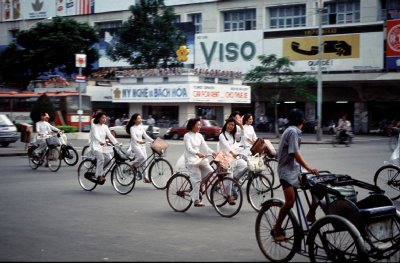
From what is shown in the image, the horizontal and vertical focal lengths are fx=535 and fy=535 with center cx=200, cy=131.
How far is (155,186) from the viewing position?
12680 millimetres

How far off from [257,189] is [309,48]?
37.3m

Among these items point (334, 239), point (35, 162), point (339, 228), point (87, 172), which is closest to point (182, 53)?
point (35, 162)

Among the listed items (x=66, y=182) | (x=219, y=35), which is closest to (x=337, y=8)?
(x=219, y=35)

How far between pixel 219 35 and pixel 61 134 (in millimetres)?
34817

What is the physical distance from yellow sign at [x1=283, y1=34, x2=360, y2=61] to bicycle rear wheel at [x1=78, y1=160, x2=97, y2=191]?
34.8 metres

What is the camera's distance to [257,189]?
9.84 meters

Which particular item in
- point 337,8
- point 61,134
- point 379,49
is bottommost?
point 61,134

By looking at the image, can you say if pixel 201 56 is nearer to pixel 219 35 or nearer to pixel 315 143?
pixel 219 35

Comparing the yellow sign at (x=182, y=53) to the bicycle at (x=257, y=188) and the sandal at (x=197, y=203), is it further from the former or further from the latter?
the sandal at (x=197, y=203)

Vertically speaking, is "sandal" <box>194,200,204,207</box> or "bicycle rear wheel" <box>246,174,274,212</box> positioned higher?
"bicycle rear wheel" <box>246,174,274,212</box>

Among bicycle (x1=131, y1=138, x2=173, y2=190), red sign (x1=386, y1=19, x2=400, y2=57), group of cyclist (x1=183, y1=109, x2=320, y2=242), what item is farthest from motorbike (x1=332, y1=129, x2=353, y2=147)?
bicycle (x1=131, y1=138, x2=173, y2=190)

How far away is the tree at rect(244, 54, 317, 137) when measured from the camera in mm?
39344

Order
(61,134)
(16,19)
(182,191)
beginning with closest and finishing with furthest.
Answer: (182,191), (61,134), (16,19)

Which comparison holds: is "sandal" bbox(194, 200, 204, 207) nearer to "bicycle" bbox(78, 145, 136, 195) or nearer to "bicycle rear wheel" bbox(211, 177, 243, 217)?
"bicycle rear wheel" bbox(211, 177, 243, 217)
